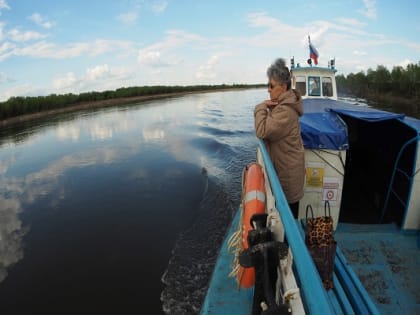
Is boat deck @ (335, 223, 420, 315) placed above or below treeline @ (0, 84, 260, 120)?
below

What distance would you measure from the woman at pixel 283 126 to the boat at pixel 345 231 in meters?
0.19

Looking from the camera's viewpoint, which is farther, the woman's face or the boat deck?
the boat deck

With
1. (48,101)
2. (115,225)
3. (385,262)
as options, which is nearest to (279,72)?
(385,262)

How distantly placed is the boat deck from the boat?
0.04ft

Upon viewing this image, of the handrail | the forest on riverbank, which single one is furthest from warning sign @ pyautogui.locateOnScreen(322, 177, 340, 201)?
the forest on riverbank

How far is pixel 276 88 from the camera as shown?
2.48 metres

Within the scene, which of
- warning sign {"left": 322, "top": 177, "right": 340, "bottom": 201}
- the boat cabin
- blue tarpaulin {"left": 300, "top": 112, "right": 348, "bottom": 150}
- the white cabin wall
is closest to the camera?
blue tarpaulin {"left": 300, "top": 112, "right": 348, "bottom": 150}

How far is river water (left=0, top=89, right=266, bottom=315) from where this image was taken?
4465 mm

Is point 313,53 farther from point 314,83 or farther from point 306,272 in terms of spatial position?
point 306,272

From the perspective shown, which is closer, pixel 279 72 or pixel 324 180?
pixel 279 72

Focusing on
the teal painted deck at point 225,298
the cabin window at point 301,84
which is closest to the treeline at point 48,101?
the cabin window at point 301,84

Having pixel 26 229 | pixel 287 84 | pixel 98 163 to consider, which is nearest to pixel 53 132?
pixel 98 163

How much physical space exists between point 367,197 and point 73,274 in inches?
249

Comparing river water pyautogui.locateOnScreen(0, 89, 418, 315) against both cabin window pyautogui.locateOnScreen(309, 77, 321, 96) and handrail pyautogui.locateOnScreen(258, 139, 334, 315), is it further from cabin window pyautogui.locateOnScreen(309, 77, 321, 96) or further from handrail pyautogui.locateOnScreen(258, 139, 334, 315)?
cabin window pyautogui.locateOnScreen(309, 77, 321, 96)
